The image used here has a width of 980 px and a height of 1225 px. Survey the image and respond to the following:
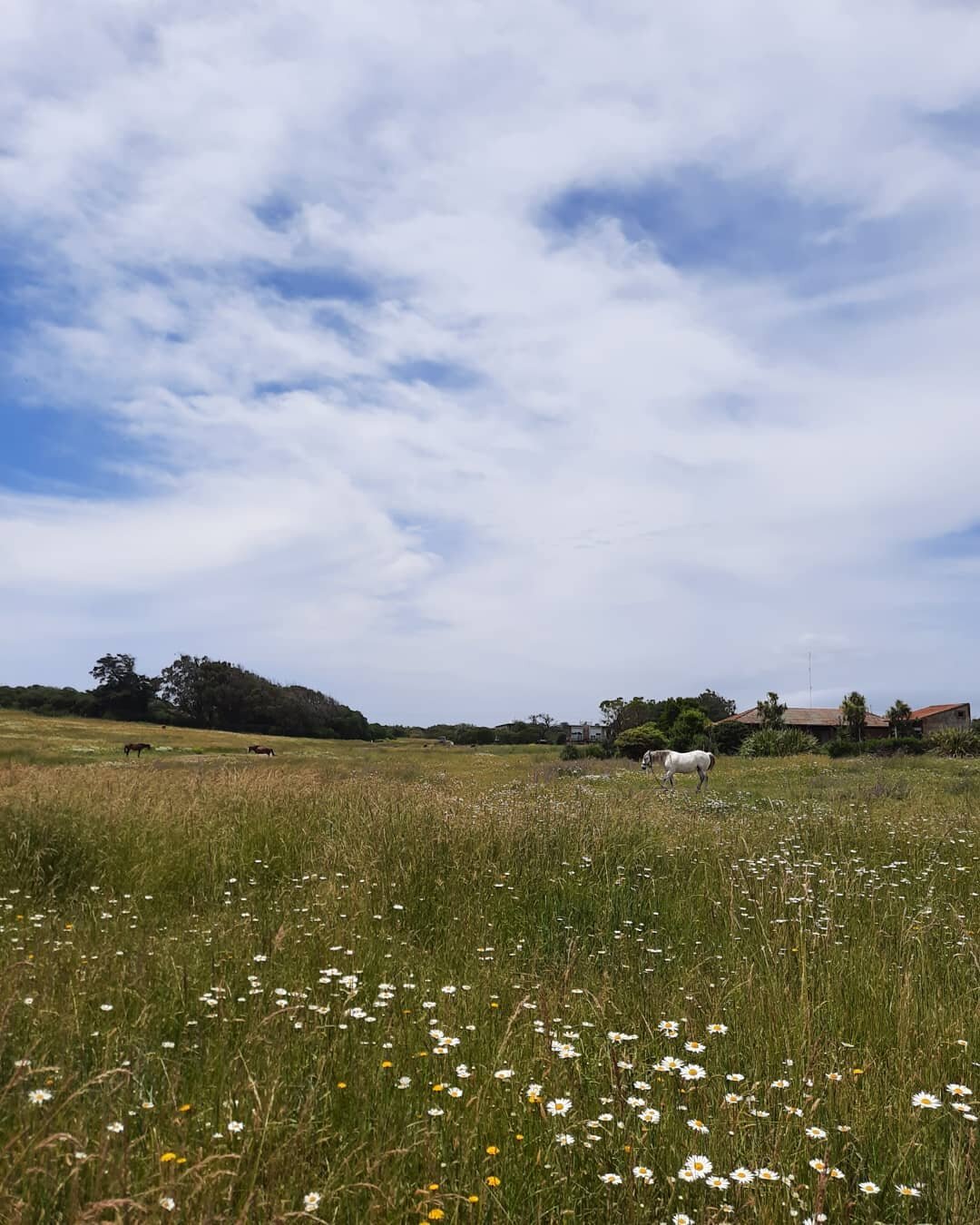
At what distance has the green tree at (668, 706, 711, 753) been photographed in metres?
55.0

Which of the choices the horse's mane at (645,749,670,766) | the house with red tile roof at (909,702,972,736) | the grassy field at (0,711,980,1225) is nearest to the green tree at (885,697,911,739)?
the house with red tile roof at (909,702,972,736)

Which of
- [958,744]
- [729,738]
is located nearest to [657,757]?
[958,744]

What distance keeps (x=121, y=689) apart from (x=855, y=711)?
268 feet

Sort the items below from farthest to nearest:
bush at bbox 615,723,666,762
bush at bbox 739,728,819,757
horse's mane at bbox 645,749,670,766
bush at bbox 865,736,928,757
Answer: bush at bbox 615,723,666,762
bush at bbox 739,728,819,757
bush at bbox 865,736,928,757
horse's mane at bbox 645,749,670,766

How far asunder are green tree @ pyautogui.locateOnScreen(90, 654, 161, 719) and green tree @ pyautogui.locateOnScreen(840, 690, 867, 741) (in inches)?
3141

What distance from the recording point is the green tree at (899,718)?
3086 inches

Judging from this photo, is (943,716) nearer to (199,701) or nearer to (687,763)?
(687,763)

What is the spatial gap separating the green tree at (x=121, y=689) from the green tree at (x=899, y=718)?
84541 millimetres

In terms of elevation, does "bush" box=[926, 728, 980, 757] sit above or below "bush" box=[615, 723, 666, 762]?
above

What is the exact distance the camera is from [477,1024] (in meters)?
4.26

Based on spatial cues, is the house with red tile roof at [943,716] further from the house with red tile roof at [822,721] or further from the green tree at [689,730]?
the green tree at [689,730]

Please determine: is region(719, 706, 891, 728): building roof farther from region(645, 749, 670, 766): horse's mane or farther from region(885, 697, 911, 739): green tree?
region(645, 749, 670, 766): horse's mane

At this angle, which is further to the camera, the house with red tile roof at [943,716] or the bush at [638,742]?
the house with red tile roof at [943,716]

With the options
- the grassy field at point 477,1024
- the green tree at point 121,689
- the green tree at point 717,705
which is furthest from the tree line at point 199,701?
the grassy field at point 477,1024
